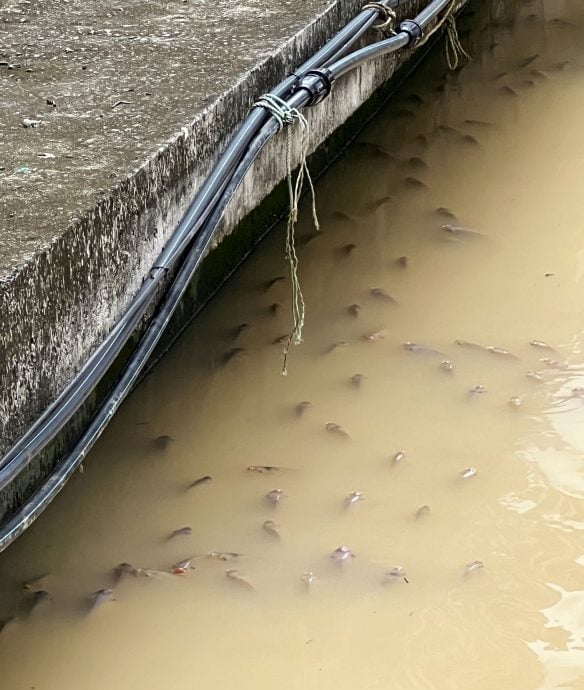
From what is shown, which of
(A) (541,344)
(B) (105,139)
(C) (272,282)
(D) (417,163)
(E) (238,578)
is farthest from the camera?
(D) (417,163)

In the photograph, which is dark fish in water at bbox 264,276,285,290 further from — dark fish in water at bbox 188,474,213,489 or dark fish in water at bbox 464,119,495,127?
dark fish in water at bbox 464,119,495,127

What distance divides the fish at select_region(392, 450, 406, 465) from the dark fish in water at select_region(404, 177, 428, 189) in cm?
157

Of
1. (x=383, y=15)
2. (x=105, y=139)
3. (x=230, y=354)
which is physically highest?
(x=383, y=15)

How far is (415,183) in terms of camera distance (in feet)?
13.6

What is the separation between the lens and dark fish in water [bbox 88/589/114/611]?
2453 mm

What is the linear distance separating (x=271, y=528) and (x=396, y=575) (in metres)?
0.35

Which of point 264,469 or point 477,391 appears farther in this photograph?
point 477,391

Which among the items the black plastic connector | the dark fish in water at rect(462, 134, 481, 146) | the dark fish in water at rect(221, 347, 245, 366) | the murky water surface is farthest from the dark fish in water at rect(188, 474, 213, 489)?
the dark fish in water at rect(462, 134, 481, 146)

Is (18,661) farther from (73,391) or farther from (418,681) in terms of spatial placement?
(418,681)

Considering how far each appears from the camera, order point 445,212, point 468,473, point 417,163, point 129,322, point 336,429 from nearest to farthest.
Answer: point 129,322
point 468,473
point 336,429
point 445,212
point 417,163

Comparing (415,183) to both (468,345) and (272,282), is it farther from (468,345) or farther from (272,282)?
(468,345)

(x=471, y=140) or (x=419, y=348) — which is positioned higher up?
(x=471, y=140)

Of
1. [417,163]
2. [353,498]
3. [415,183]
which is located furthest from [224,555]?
[417,163]

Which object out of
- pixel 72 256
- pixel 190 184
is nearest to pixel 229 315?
pixel 190 184
